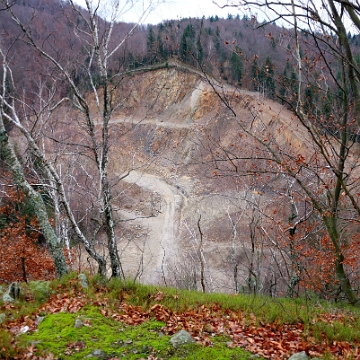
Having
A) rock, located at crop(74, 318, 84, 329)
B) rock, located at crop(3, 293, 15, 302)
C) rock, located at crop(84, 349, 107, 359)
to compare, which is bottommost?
rock, located at crop(3, 293, 15, 302)

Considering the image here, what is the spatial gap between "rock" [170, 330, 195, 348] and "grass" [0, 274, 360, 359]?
0.07 meters

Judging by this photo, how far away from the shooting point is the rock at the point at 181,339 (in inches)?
152

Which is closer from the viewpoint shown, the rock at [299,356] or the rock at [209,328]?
the rock at [299,356]

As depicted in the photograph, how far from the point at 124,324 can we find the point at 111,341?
520mm

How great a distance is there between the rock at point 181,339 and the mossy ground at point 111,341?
59 mm

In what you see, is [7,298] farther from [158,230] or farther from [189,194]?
[189,194]

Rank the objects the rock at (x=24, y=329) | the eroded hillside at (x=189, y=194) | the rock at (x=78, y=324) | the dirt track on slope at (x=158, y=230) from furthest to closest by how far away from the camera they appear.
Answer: the dirt track on slope at (x=158, y=230) < the eroded hillside at (x=189, y=194) < the rock at (x=78, y=324) < the rock at (x=24, y=329)

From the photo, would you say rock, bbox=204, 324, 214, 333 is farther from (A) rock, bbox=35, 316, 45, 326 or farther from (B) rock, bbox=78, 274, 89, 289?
(B) rock, bbox=78, 274, 89, 289

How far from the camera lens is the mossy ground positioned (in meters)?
3.65

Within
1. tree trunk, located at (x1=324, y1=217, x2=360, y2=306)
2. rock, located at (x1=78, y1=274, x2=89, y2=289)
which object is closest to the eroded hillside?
tree trunk, located at (x1=324, y1=217, x2=360, y2=306)

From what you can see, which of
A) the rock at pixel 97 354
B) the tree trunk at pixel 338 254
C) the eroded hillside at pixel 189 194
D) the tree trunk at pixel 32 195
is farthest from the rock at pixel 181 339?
the eroded hillside at pixel 189 194

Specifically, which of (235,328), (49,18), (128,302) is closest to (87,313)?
(128,302)

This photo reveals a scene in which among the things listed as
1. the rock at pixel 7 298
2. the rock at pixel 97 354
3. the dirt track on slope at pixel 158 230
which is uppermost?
the rock at pixel 97 354

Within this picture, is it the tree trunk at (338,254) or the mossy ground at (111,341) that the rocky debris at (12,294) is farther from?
the tree trunk at (338,254)
